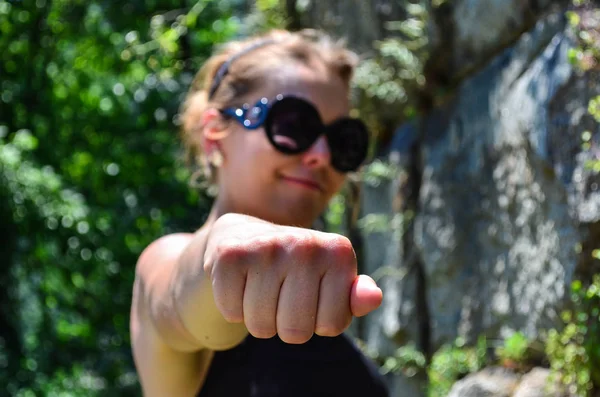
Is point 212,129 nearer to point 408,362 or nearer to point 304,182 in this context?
point 304,182

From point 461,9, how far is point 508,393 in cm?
132

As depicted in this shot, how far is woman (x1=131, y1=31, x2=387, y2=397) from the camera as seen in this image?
2.76ft

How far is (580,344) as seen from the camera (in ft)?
6.51

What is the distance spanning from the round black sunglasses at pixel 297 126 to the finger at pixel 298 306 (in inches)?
39.3

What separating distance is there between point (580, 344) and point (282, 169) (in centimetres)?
93

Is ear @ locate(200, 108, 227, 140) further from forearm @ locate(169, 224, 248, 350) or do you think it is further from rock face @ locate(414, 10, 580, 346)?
rock face @ locate(414, 10, 580, 346)

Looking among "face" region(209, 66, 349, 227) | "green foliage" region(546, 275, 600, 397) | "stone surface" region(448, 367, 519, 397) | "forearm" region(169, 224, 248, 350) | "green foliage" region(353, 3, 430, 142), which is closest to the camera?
"forearm" region(169, 224, 248, 350)

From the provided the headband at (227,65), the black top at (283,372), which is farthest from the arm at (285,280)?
the headband at (227,65)

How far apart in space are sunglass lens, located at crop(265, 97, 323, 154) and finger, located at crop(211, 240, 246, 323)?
0.95 metres

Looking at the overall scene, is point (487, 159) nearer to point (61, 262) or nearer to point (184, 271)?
point (184, 271)

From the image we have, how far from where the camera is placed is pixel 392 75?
3010 millimetres

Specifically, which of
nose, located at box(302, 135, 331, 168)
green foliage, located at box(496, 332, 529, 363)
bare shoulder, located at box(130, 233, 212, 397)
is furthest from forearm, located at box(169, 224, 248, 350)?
green foliage, located at box(496, 332, 529, 363)

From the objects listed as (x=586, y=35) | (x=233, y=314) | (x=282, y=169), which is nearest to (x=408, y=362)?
(x=282, y=169)

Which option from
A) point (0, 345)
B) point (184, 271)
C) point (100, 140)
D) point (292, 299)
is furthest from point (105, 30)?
point (292, 299)
